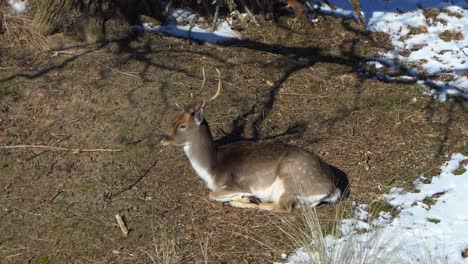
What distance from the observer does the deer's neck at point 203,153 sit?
274 inches

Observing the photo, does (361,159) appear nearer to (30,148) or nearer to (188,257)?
(188,257)

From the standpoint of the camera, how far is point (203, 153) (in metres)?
6.98

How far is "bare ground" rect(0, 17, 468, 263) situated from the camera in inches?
253

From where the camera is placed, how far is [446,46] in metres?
10.1

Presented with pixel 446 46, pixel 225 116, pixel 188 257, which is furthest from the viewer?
pixel 446 46

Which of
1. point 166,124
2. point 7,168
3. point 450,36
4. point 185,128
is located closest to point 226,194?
point 185,128

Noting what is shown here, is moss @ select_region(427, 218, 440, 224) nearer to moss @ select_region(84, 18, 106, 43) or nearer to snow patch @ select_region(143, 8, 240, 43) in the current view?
snow patch @ select_region(143, 8, 240, 43)

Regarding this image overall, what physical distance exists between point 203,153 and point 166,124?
104 centimetres

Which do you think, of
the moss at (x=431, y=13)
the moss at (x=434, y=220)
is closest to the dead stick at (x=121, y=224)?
the moss at (x=434, y=220)

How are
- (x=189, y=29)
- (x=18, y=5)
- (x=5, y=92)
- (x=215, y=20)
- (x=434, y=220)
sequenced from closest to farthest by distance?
(x=434, y=220) < (x=5, y=92) < (x=18, y=5) < (x=189, y=29) < (x=215, y=20)

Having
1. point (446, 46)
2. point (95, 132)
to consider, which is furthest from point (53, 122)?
point (446, 46)

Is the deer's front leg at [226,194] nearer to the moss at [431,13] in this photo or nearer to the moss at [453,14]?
the moss at [431,13]

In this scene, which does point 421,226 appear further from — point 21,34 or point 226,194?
point 21,34

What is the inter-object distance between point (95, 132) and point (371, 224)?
2874mm
